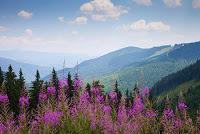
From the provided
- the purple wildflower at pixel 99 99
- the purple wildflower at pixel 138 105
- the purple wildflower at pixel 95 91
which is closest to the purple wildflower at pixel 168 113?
the purple wildflower at pixel 138 105

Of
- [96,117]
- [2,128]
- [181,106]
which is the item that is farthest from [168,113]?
[2,128]

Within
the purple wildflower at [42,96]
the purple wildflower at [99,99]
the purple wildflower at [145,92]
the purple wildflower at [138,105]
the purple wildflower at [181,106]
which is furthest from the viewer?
the purple wildflower at [42,96]

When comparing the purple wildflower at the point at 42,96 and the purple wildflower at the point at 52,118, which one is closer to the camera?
the purple wildflower at the point at 52,118

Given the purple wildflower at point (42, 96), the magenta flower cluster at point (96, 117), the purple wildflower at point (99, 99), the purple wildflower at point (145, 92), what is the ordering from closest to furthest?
the magenta flower cluster at point (96, 117), the purple wildflower at point (145, 92), the purple wildflower at point (99, 99), the purple wildflower at point (42, 96)

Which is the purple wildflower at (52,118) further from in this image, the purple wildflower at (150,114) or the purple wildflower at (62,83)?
the purple wildflower at (150,114)

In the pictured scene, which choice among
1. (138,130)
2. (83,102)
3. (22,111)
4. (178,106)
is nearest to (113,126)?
(138,130)

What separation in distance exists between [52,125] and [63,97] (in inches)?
34.5

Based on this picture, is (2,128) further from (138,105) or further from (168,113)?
(168,113)

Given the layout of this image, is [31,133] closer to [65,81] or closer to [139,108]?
[65,81]

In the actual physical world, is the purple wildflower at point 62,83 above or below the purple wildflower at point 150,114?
above

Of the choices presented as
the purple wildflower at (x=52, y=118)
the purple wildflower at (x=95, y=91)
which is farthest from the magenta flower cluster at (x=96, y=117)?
the purple wildflower at (x=95, y=91)

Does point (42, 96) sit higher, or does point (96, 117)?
point (42, 96)

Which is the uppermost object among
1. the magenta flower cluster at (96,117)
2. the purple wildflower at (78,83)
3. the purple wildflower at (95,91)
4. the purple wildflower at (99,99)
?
the purple wildflower at (78,83)

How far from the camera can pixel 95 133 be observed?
8.08m
